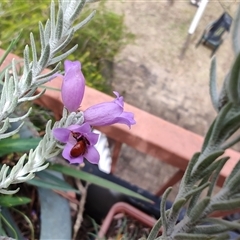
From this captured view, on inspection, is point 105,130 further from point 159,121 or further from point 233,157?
point 233,157

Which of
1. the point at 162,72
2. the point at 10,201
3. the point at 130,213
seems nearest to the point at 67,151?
the point at 10,201

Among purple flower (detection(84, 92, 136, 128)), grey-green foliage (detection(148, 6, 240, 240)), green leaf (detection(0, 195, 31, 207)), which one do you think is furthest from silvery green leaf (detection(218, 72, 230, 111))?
green leaf (detection(0, 195, 31, 207))

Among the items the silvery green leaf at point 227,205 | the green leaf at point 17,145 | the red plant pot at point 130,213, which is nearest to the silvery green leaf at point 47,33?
the silvery green leaf at point 227,205

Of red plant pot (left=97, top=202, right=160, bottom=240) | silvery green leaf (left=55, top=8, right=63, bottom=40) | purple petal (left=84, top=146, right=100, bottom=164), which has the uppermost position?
silvery green leaf (left=55, top=8, right=63, bottom=40)

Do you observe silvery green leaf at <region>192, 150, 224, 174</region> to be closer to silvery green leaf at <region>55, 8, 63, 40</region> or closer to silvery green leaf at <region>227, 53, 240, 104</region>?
silvery green leaf at <region>227, 53, 240, 104</region>

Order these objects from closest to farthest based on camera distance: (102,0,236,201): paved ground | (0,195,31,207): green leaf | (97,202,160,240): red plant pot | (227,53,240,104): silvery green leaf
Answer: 1. (227,53,240,104): silvery green leaf
2. (0,195,31,207): green leaf
3. (97,202,160,240): red plant pot
4. (102,0,236,201): paved ground

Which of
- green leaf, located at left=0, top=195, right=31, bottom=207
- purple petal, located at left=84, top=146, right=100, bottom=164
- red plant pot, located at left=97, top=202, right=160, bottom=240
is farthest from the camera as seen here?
red plant pot, located at left=97, top=202, right=160, bottom=240

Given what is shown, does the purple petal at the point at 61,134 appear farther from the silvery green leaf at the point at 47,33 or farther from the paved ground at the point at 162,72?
the paved ground at the point at 162,72

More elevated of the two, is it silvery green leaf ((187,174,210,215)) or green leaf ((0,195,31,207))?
silvery green leaf ((187,174,210,215))
